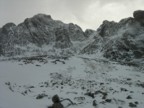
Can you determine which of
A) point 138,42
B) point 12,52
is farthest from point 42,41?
point 138,42

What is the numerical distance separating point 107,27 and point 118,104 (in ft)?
309

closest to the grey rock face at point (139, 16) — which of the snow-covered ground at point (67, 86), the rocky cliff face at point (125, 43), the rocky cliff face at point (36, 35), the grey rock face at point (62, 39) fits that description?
the rocky cliff face at point (125, 43)

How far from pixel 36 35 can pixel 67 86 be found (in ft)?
386

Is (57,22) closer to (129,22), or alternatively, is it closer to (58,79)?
(129,22)

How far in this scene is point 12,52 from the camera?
125000 millimetres

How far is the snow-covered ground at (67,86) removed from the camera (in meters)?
20.0

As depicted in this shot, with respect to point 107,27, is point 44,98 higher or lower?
lower

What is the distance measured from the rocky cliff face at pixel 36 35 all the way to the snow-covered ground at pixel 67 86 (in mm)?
86189

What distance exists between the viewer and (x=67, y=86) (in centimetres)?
3195

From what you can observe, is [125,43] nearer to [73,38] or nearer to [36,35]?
[73,38]

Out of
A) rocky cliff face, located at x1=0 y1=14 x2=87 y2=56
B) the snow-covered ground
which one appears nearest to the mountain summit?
rocky cliff face, located at x1=0 y1=14 x2=87 y2=56

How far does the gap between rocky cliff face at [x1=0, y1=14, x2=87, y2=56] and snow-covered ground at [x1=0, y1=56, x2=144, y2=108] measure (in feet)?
283

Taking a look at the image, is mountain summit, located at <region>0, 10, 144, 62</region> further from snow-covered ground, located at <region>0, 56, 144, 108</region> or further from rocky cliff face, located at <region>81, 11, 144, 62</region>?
snow-covered ground, located at <region>0, 56, 144, 108</region>

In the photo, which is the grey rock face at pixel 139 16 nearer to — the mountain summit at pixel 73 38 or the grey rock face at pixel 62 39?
the mountain summit at pixel 73 38
